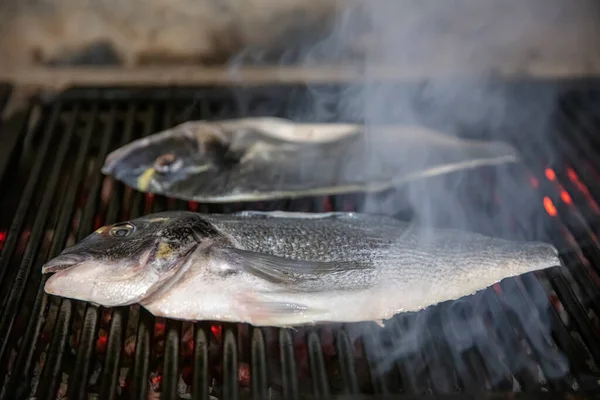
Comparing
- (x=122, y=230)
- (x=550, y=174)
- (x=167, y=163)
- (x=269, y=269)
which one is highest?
(x=167, y=163)

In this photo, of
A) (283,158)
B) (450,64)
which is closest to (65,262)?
(283,158)

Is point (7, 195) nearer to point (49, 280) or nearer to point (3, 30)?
point (49, 280)

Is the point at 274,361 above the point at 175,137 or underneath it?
underneath

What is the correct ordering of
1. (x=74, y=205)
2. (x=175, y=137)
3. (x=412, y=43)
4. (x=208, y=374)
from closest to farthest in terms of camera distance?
(x=208, y=374) → (x=74, y=205) → (x=175, y=137) → (x=412, y=43)

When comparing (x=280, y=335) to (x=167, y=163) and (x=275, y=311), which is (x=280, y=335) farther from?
(x=167, y=163)

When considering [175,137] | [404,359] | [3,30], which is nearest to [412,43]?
[175,137]

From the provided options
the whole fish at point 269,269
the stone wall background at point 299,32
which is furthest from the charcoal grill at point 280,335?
the stone wall background at point 299,32

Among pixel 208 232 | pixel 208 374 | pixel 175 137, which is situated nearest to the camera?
pixel 208 374

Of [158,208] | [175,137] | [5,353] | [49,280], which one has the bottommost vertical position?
[5,353]
